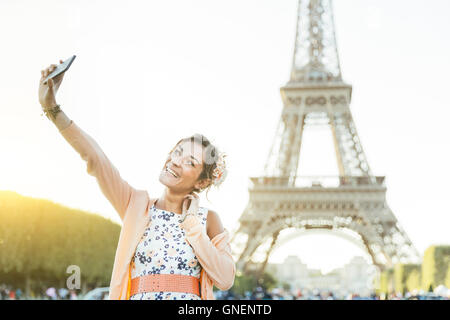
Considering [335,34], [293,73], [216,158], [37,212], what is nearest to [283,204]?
[293,73]

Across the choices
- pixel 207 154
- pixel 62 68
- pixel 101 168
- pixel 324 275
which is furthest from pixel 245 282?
pixel 324 275

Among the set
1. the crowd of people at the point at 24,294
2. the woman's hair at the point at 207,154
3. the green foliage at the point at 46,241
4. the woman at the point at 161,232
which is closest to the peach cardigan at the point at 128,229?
the woman at the point at 161,232

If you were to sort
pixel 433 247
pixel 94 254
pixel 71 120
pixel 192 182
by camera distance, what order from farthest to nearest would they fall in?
pixel 433 247
pixel 94 254
pixel 192 182
pixel 71 120

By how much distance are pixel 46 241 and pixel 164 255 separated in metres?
18.9

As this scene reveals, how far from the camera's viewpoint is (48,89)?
212 cm

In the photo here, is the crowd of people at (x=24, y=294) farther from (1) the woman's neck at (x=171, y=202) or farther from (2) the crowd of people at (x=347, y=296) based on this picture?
(1) the woman's neck at (x=171, y=202)

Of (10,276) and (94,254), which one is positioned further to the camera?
(94,254)

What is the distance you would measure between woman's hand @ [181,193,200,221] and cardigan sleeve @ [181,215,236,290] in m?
0.04

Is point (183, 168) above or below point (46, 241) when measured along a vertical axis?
below

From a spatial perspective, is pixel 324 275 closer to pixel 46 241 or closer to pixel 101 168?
pixel 46 241

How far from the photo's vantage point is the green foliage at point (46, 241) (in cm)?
1906

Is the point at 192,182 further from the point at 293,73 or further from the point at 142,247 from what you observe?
the point at 293,73

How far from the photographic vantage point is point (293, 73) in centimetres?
3528

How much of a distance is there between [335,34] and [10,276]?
2454 centimetres
